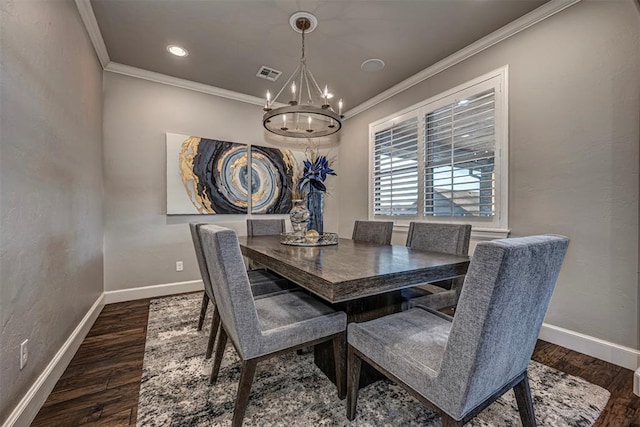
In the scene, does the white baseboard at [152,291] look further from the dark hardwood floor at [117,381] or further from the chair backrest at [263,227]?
the chair backrest at [263,227]

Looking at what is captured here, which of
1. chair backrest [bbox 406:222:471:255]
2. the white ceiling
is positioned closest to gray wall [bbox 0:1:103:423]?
the white ceiling

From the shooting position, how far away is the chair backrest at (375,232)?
2.53 metres

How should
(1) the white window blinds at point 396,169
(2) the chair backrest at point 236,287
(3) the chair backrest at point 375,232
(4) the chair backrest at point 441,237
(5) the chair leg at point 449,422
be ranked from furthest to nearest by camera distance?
1. (1) the white window blinds at point 396,169
2. (3) the chair backrest at point 375,232
3. (4) the chair backrest at point 441,237
4. (2) the chair backrest at point 236,287
5. (5) the chair leg at point 449,422

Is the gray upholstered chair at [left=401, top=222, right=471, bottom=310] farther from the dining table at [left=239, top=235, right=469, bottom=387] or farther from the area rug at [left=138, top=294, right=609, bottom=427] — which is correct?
the area rug at [left=138, top=294, right=609, bottom=427]

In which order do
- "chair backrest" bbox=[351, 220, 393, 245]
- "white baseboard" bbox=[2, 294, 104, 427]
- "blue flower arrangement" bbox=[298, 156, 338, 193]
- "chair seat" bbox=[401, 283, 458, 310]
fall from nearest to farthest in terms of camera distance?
"white baseboard" bbox=[2, 294, 104, 427], "chair seat" bbox=[401, 283, 458, 310], "blue flower arrangement" bbox=[298, 156, 338, 193], "chair backrest" bbox=[351, 220, 393, 245]

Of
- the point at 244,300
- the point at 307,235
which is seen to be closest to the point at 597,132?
the point at 307,235

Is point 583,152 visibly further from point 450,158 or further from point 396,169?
point 396,169

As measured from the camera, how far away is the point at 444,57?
9.41 feet

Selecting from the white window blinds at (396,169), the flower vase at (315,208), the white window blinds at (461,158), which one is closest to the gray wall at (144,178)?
the flower vase at (315,208)

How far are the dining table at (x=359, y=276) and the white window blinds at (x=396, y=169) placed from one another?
6.27 feet

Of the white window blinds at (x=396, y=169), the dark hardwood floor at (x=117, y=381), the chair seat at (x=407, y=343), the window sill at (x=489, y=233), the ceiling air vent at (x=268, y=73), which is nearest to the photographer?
the chair seat at (x=407, y=343)

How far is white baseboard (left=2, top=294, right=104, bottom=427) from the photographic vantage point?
1248 mm

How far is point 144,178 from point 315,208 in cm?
227

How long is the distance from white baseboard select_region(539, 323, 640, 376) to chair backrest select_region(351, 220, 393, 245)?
1.42m
